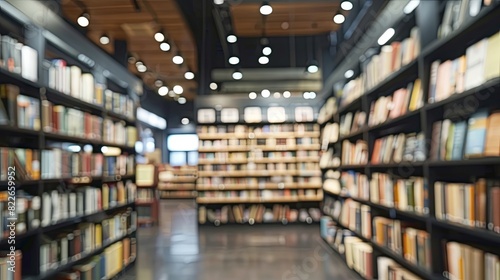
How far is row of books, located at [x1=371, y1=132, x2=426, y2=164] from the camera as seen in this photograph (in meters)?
3.27

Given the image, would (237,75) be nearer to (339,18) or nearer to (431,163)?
(339,18)

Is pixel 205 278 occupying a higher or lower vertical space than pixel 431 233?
lower

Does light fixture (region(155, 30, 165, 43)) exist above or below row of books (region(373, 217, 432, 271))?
above

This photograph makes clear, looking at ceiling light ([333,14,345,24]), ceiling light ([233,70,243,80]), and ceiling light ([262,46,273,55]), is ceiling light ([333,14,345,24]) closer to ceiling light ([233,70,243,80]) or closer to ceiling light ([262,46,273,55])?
ceiling light ([262,46,273,55])

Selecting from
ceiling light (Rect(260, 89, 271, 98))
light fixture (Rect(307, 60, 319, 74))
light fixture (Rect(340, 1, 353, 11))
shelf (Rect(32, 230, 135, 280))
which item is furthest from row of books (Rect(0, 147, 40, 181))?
light fixture (Rect(307, 60, 319, 74))

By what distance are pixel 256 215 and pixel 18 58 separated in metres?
7.26

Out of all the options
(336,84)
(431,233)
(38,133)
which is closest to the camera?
(431,233)

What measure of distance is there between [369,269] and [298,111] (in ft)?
18.5

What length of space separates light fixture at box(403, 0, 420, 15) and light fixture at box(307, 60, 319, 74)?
21.8ft

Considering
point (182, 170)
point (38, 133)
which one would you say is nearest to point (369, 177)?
point (38, 133)

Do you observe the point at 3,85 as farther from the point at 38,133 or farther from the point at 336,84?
the point at 336,84

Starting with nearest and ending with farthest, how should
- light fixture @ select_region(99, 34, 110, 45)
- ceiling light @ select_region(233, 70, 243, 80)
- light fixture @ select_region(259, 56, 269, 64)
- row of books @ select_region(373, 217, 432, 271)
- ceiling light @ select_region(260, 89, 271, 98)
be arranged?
Result: row of books @ select_region(373, 217, 432, 271) → light fixture @ select_region(99, 34, 110, 45) → ceiling light @ select_region(260, 89, 271, 98) → ceiling light @ select_region(233, 70, 243, 80) → light fixture @ select_region(259, 56, 269, 64)

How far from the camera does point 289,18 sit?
7.89m

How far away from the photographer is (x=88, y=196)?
4234 mm
